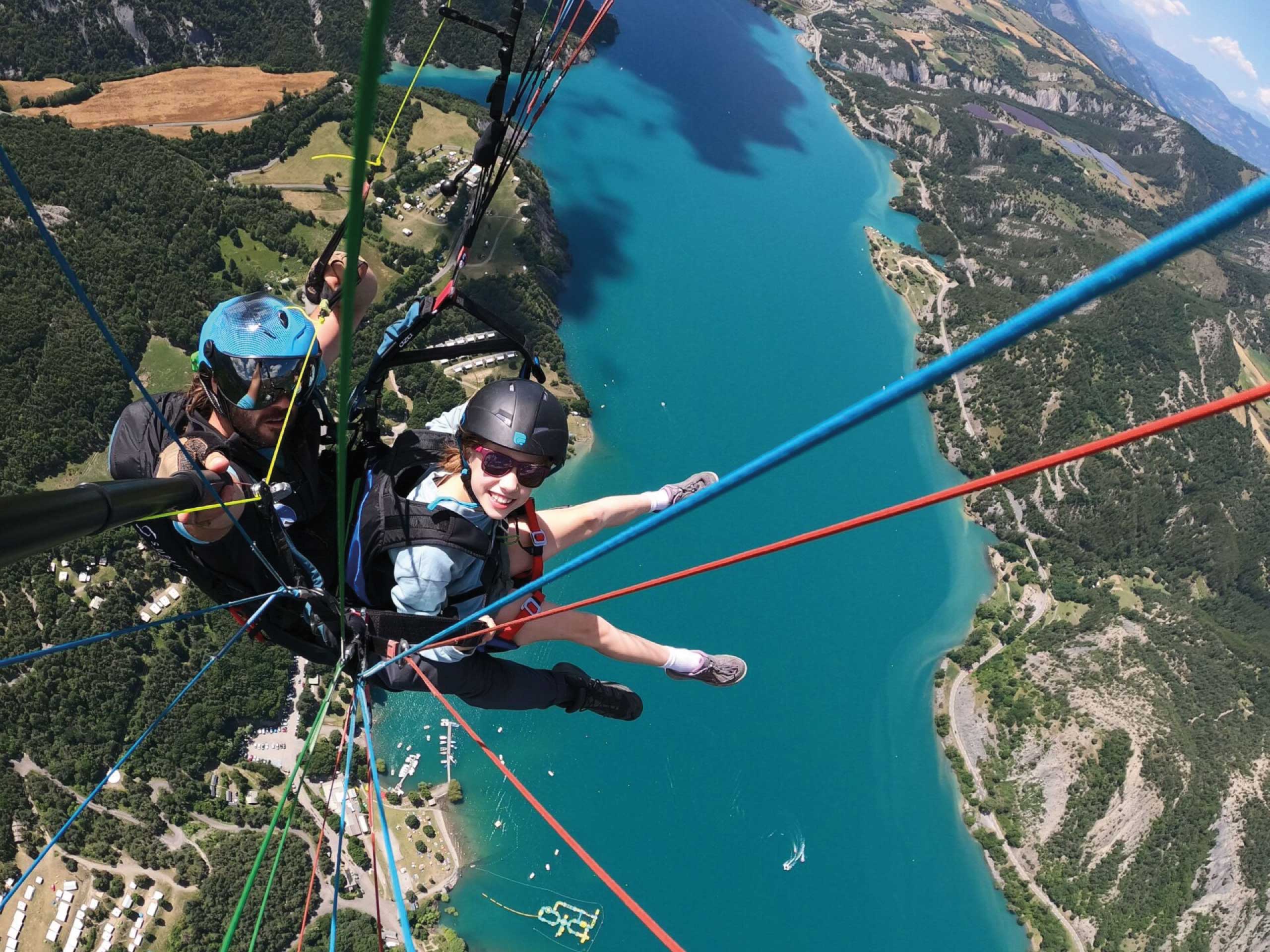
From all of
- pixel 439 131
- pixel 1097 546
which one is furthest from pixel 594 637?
pixel 439 131

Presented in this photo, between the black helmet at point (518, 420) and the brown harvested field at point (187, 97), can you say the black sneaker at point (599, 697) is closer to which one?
the black helmet at point (518, 420)

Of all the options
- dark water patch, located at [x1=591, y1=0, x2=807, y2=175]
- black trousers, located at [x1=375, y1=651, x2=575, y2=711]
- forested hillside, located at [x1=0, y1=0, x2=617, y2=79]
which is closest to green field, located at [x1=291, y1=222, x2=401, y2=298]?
forested hillside, located at [x1=0, y1=0, x2=617, y2=79]

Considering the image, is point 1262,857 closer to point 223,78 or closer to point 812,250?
point 812,250

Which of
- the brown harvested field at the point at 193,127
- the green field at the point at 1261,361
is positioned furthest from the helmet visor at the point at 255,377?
the green field at the point at 1261,361

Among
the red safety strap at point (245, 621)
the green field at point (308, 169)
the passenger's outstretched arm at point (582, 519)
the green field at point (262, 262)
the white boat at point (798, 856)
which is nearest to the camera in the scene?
the red safety strap at point (245, 621)

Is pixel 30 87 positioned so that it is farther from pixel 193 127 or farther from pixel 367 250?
pixel 367 250

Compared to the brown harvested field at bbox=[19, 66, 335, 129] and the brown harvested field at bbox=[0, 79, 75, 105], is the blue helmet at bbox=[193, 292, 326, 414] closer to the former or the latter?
the brown harvested field at bbox=[19, 66, 335, 129]
